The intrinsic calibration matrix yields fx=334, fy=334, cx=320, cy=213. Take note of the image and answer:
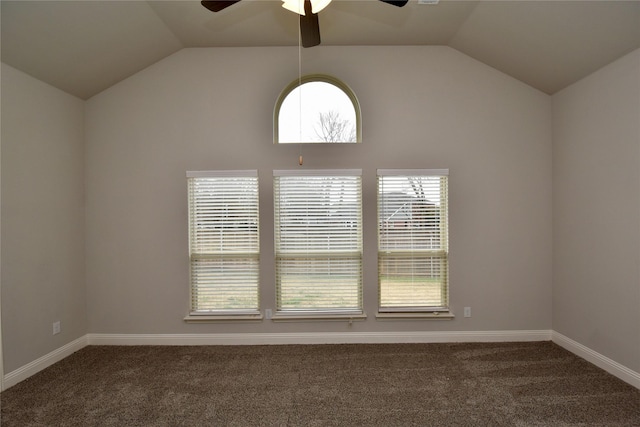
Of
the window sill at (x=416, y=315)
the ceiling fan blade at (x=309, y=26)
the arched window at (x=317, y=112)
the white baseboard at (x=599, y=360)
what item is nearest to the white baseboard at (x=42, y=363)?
the arched window at (x=317, y=112)

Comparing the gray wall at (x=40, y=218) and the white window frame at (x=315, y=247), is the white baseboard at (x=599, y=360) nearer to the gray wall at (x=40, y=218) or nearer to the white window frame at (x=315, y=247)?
the white window frame at (x=315, y=247)

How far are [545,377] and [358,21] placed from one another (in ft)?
12.4

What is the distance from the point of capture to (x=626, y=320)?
290 centimetres

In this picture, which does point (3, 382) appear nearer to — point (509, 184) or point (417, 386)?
point (417, 386)

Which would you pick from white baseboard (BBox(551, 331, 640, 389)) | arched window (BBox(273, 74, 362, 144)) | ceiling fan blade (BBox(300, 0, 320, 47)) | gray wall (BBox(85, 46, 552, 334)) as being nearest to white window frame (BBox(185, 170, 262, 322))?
gray wall (BBox(85, 46, 552, 334))

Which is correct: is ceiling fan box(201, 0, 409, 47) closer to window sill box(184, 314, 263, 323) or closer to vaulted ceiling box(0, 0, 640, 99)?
vaulted ceiling box(0, 0, 640, 99)

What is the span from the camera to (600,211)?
3.13 m

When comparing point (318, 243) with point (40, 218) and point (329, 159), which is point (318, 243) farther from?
point (40, 218)

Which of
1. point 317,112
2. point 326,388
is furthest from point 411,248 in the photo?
point 317,112

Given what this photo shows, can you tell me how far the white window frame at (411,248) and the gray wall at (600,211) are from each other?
47.9 inches

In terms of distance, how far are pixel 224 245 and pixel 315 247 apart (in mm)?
1041

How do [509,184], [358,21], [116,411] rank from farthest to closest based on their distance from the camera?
[509,184] < [358,21] < [116,411]

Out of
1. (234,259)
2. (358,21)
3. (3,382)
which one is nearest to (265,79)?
(358,21)

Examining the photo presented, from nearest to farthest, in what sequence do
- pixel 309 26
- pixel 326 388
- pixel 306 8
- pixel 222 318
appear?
pixel 306 8, pixel 309 26, pixel 326 388, pixel 222 318
